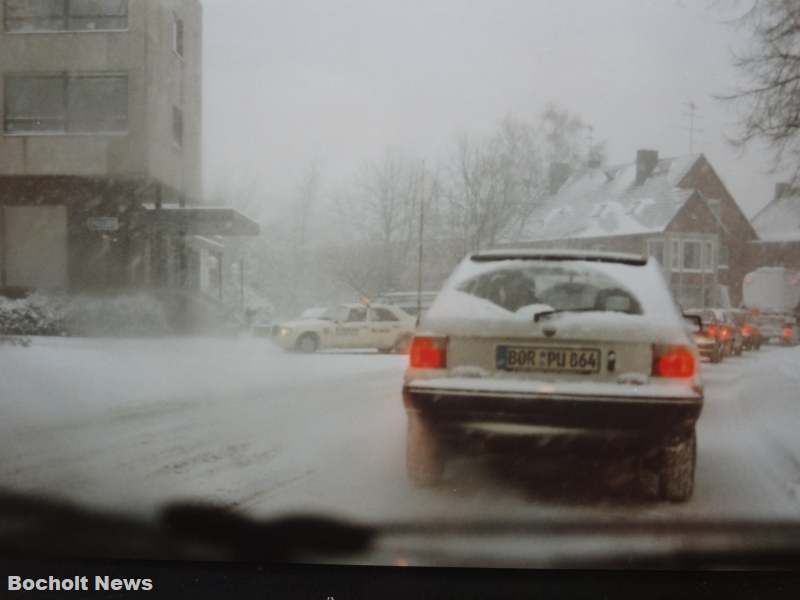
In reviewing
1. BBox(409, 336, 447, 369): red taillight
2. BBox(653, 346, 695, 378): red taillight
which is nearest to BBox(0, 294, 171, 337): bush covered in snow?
BBox(409, 336, 447, 369): red taillight

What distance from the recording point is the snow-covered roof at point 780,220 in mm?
3711

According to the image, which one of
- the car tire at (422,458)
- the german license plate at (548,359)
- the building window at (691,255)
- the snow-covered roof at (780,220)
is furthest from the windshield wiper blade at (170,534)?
the snow-covered roof at (780,220)

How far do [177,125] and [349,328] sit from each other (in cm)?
129

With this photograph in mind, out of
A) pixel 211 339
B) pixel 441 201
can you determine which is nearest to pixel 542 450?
pixel 441 201

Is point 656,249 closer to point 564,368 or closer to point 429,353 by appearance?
point 564,368

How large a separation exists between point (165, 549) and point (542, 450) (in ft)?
5.05

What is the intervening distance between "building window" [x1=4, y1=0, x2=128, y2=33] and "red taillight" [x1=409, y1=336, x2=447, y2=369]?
6.45 ft

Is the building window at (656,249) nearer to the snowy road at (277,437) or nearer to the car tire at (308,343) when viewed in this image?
the snowy road at (277,437)

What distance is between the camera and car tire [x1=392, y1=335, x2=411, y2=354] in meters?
3.55

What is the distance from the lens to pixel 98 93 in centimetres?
364

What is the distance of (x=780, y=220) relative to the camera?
147 inches

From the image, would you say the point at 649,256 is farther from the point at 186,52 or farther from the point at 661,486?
the point at 186,52

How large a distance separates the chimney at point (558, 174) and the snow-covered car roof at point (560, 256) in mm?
397

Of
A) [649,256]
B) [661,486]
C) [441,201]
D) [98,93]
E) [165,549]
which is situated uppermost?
[98,93]
